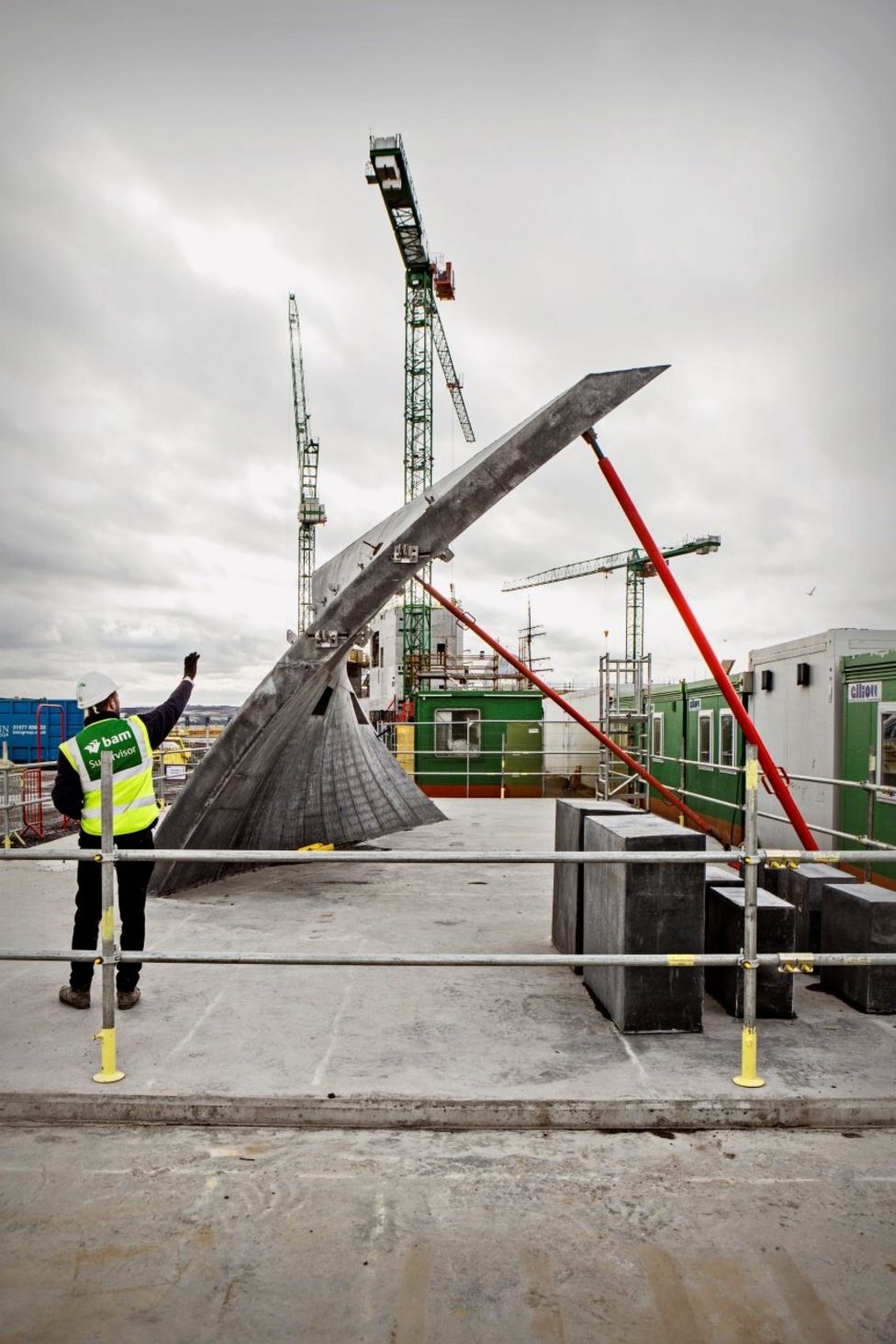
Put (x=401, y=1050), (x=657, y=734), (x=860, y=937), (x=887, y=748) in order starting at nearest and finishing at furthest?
(x=401, y=1050) → (x=860, y=937) → (x=887, y=748) → (x=657, y=734)

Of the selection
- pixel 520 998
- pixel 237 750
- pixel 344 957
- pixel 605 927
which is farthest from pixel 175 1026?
pixel 237 750

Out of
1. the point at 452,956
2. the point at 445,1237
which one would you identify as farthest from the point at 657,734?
the point at 445,1237

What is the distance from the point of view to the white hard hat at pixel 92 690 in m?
5.25

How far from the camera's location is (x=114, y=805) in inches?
196

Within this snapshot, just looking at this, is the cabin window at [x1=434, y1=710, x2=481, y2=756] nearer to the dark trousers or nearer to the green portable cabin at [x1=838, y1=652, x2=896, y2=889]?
the green portable cabin at [x1=838, y1=652, x2=896, y2=889]

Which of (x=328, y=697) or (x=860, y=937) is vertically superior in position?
(x=328, y=697)

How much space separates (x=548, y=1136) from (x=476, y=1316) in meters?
1.21

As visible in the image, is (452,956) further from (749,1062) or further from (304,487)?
(304,487)

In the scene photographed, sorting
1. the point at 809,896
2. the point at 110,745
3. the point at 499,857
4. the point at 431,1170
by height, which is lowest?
the point at 431,1170

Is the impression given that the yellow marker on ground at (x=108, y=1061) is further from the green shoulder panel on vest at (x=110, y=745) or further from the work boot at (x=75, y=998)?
the green shoulder panel on vest at (x=110, y=745)

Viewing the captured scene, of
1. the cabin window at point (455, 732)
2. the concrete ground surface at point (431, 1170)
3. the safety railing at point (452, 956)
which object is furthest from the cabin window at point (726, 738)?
the safety railing at point (452, 956)

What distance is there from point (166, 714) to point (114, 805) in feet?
2.96

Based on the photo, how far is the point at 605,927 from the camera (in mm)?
5117

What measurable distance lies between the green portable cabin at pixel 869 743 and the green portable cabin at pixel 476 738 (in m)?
11.9
